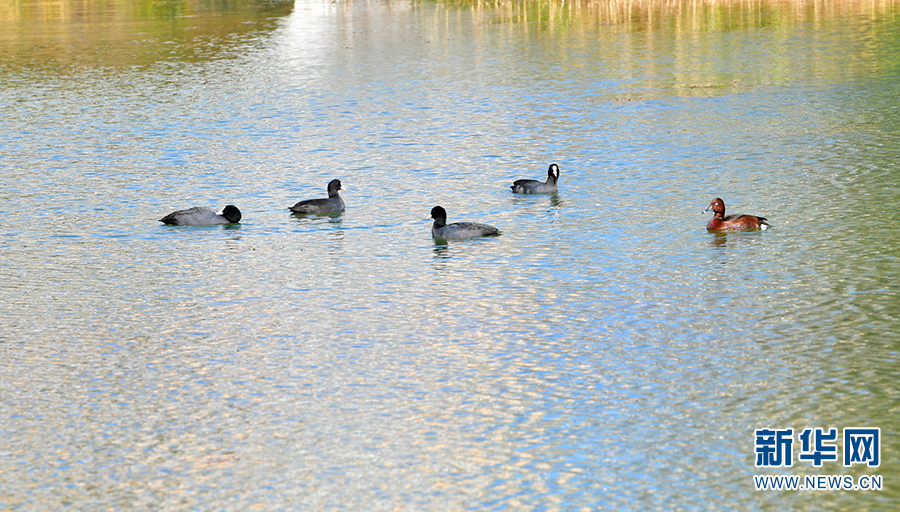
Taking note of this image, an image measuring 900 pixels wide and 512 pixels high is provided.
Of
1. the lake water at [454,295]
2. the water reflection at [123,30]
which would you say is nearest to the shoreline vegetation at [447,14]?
the water reflection at [123,30]

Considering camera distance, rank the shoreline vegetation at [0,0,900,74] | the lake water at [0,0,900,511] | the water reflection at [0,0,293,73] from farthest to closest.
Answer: the water reflection at [0,0,293,73]
the shoreline vegetation at [0,0,900,74]
the lake water at [0,0,900,511]

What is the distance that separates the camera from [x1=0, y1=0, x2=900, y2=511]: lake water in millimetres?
8461

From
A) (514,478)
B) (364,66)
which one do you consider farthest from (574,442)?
(364,66)

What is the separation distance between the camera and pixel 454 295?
1273cm

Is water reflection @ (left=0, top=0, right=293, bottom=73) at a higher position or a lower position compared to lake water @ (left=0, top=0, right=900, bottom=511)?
higher

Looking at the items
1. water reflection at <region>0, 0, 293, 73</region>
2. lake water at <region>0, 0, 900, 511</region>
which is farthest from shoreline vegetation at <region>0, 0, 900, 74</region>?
Result: lake water at <region>0, 0, 900, 511</region>

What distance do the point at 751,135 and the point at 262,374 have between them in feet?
42.7

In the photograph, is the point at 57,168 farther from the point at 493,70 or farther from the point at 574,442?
the point at 574,442

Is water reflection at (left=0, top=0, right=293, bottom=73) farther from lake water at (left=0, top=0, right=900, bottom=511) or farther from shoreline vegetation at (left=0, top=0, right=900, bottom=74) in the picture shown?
lake water at (left=0, top=0, right=900, bottom=511)

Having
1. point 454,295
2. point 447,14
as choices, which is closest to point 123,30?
point 447,14

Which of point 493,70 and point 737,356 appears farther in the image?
point 493,70

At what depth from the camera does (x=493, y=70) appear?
30.8m

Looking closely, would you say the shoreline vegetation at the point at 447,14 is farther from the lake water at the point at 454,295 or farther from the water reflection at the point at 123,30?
the lake water at the point at 454,295

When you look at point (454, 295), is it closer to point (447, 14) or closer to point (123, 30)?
point (447, 14)
